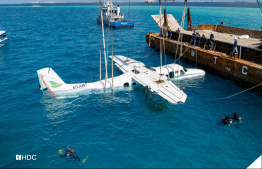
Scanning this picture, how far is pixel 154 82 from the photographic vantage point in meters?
27.0

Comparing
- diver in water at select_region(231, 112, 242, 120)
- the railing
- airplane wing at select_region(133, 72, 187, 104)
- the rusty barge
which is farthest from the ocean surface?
the railing

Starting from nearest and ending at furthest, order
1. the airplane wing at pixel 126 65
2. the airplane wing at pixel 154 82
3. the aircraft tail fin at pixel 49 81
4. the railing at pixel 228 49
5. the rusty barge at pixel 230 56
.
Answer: the airplane wing at pixel 154 82, the aircraft tail fin at pixel 49 81, the rusty barge at pixel 230 56, the railing at pixel 228 49, the airplane wing at pixel 126 65

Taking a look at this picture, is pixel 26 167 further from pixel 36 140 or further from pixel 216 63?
pixel 216 63

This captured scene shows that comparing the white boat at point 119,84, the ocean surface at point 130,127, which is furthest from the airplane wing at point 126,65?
the ocean surface at point 130,127

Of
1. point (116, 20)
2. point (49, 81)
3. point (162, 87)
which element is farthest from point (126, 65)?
point (116, 20)

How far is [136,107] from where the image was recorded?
1021 inches

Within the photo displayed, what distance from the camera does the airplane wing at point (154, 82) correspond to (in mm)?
23578

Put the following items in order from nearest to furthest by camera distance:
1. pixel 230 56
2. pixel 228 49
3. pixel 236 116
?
pixel 236 116, pixel 230 56, pixel 228 49

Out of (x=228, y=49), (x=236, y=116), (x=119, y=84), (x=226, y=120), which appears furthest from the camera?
(x=228, y=49)

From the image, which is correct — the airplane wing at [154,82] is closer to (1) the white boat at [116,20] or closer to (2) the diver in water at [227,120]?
(2) the diver in water at [227,120]

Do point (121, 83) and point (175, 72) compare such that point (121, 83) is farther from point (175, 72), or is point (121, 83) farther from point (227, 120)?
point (227, 120)

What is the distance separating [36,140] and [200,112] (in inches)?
689

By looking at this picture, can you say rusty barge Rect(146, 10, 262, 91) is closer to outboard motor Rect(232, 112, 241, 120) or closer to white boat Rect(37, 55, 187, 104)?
white boat Rect(37, 55, 187, 104)

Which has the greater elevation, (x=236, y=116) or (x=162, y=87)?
(x=162, y=87)
